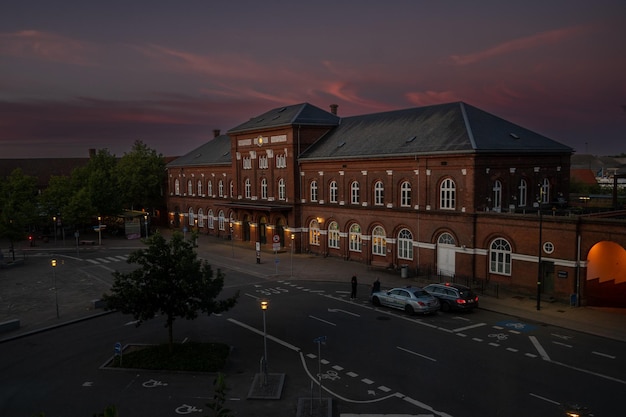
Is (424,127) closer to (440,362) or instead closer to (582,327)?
(582,327)

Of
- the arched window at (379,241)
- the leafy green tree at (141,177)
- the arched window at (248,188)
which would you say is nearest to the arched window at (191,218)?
the leafy green tree at (141,177)

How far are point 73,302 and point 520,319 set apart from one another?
2780 centimetres

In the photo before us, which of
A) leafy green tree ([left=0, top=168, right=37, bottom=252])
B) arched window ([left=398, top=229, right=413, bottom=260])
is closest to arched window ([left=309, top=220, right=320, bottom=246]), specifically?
arched window ([left=398, top=229, right=413, bottom=260])

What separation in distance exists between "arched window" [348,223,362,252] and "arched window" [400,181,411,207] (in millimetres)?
5808

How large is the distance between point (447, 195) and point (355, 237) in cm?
1102

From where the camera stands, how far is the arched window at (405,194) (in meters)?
41.3

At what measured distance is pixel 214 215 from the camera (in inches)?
2707

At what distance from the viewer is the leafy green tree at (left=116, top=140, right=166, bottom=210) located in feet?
249

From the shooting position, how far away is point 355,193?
4625cm

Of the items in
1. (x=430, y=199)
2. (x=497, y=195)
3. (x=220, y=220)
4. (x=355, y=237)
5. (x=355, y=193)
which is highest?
(x=355, y=193)

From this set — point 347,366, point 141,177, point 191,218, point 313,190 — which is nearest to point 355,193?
point 313,190

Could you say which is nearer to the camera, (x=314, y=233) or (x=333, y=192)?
(x=333, y=192)

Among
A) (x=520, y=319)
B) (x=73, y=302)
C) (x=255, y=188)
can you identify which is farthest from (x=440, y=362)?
(x=255, y=188)

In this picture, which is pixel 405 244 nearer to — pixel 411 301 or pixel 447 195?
pixel 447 195
